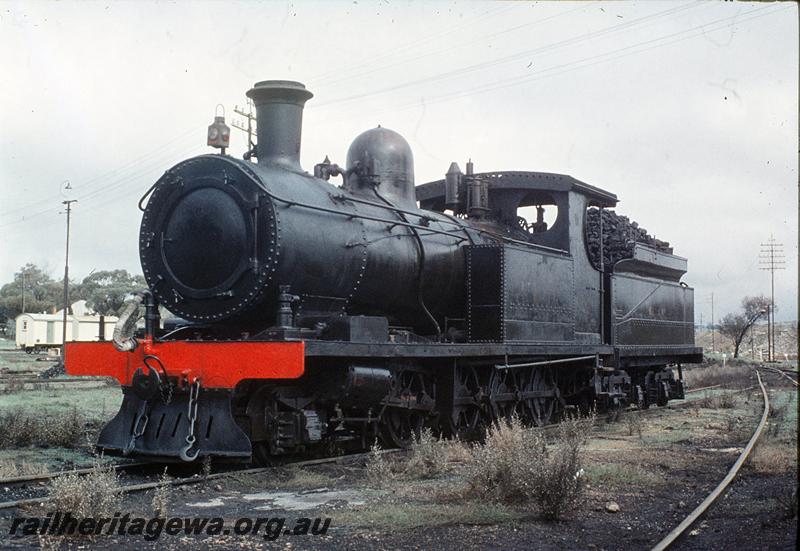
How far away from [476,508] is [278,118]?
459 cm

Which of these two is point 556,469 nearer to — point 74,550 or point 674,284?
point 74,550

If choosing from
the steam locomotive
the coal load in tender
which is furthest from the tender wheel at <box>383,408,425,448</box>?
the coal load in tender

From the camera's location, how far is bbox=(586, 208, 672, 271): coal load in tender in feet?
41.6

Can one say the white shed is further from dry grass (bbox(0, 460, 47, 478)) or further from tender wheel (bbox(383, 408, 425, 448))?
dry grass (bbox(0, 460, 47, 478))

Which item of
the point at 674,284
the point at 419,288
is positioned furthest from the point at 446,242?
the point at 674,284

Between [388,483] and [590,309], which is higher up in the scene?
[590,309]

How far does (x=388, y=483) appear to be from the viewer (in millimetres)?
7070

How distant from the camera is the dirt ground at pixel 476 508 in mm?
5047

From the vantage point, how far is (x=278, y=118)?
8.53 meters

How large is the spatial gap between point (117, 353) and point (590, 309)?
7198 mm

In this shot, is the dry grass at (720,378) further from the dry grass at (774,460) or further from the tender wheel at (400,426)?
the tender wheel at (400,426)

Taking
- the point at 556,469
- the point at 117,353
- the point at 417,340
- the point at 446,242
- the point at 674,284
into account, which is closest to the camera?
the point at 556,469

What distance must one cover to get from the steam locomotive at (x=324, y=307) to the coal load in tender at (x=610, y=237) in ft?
2.63

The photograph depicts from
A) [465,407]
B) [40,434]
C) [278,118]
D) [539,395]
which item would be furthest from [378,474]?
[539,395]
